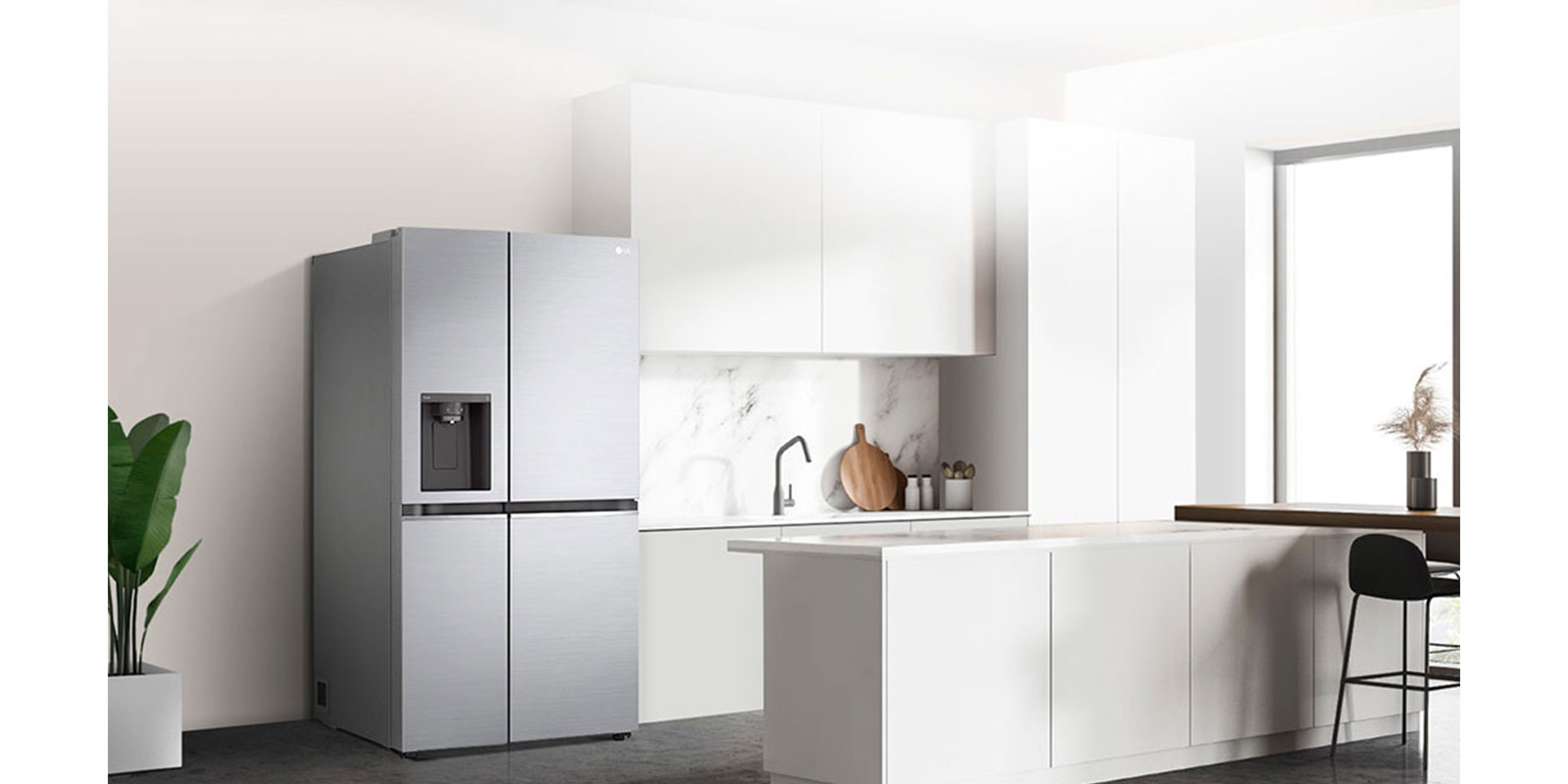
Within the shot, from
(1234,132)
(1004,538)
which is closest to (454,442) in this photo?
(1004,538)

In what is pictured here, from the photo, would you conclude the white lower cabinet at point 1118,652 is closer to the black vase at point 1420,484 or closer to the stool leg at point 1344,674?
the stool leg at point 1344,674

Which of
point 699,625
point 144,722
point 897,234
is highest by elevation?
point 897,234

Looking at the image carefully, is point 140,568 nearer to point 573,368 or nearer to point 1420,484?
point 573,368

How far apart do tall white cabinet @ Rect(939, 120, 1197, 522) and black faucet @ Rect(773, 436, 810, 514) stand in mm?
807

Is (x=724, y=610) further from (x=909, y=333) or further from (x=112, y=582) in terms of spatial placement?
(x=112, y=582)

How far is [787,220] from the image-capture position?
21.0 feet

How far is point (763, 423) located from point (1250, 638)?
2252 millimetres

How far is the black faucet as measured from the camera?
6.67 meters

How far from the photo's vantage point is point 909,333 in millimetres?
6758

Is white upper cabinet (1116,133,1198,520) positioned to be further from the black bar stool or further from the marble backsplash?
the black bar stool

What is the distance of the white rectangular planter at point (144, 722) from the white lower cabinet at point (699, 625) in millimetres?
1605

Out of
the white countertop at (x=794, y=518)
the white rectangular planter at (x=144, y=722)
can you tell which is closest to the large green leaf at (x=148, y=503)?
the white rectangular planter at (x=144, y=722)

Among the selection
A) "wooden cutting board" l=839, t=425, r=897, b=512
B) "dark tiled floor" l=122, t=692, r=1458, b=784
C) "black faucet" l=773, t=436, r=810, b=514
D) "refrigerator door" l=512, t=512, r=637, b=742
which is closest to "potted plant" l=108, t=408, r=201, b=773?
"dark tiled floor" l=122, t=692, r=1458, b=784

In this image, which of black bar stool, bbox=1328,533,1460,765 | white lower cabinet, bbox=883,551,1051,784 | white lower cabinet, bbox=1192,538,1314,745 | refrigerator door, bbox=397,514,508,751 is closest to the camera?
white lower cabinet, bbox=883,551,1051,784
